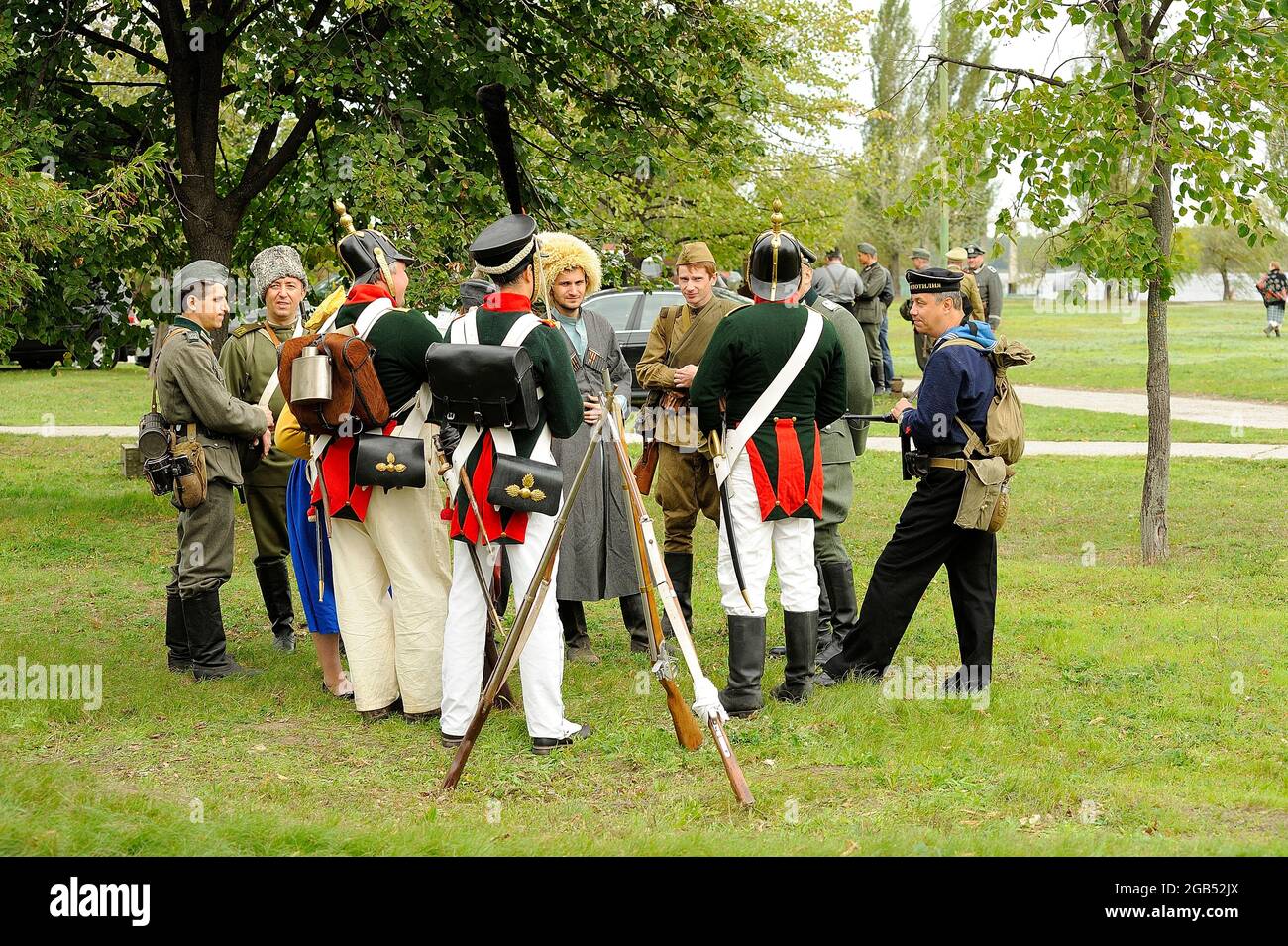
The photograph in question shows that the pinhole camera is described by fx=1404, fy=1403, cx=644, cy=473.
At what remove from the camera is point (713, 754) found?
19.0 feet

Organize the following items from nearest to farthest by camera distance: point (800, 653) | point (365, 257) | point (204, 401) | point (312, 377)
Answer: point (312, 377) → point (365, 257) → point (800, 653) → point (204, 401)

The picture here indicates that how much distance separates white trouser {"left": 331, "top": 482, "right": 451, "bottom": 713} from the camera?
6.38 m

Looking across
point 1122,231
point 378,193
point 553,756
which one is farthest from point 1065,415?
point 553,756

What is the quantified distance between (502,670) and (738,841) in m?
1.26

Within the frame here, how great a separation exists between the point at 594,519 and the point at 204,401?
6.91 ft

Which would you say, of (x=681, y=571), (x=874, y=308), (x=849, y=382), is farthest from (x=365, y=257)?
(x=874, y=308)

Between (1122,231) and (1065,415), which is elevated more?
(1122,231)

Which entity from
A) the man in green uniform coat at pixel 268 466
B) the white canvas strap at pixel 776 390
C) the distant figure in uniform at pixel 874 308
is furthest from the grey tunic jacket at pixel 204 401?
the distant figure in uniform at pixel 874 308

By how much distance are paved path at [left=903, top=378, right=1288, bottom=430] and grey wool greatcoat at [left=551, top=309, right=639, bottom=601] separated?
11.3m

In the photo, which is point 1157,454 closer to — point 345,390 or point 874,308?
point 345,390

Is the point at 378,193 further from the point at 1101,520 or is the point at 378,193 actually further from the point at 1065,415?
the point at 1065,415

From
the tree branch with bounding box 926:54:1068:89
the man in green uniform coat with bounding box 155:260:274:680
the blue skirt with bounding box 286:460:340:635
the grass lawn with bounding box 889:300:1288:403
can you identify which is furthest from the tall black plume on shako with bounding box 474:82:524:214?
the grass lawn with bounding box 889:300:1288:403

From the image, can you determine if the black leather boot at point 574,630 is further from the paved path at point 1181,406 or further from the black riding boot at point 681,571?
the paved path at point 1181,406
